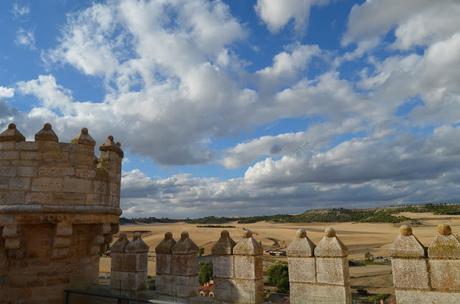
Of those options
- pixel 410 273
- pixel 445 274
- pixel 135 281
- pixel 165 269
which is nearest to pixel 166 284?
pixel 165 269

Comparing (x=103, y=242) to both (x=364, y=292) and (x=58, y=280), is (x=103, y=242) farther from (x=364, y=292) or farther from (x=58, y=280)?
(x=364, y=292)

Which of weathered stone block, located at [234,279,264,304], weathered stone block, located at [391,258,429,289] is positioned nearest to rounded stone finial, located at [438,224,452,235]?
weathered stone block, located at [391,258,429,289]

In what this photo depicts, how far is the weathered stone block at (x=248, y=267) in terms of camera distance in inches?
262

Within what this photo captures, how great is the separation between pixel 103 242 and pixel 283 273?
69.7 feet

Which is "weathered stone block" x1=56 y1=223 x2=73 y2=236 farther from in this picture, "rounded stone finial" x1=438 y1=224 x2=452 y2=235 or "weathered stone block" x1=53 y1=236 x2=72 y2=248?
"rounded stone finial" x1=438 y1=224 x2=452 y2=235

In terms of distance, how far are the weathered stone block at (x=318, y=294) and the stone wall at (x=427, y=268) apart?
2.49 ft

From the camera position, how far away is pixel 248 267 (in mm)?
6703

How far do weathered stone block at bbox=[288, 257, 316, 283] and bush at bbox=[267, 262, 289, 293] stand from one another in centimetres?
2043

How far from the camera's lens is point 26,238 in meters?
7.35

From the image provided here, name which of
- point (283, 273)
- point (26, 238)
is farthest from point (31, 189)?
point (283, 273)

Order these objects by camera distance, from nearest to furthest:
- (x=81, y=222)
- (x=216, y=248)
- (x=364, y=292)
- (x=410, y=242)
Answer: (x=410, y=242) < (x=216, y=248) < (x=81, y=222) < (x=364, y=292)

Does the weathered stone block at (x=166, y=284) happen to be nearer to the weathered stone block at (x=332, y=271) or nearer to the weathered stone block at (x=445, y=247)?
the weathered stone block at (x=332, y=271)

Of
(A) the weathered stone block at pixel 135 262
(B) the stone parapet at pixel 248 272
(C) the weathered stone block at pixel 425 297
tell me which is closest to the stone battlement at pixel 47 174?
(A) the weathered stone block at pixel 135 262

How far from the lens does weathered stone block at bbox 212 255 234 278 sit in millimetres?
6885
